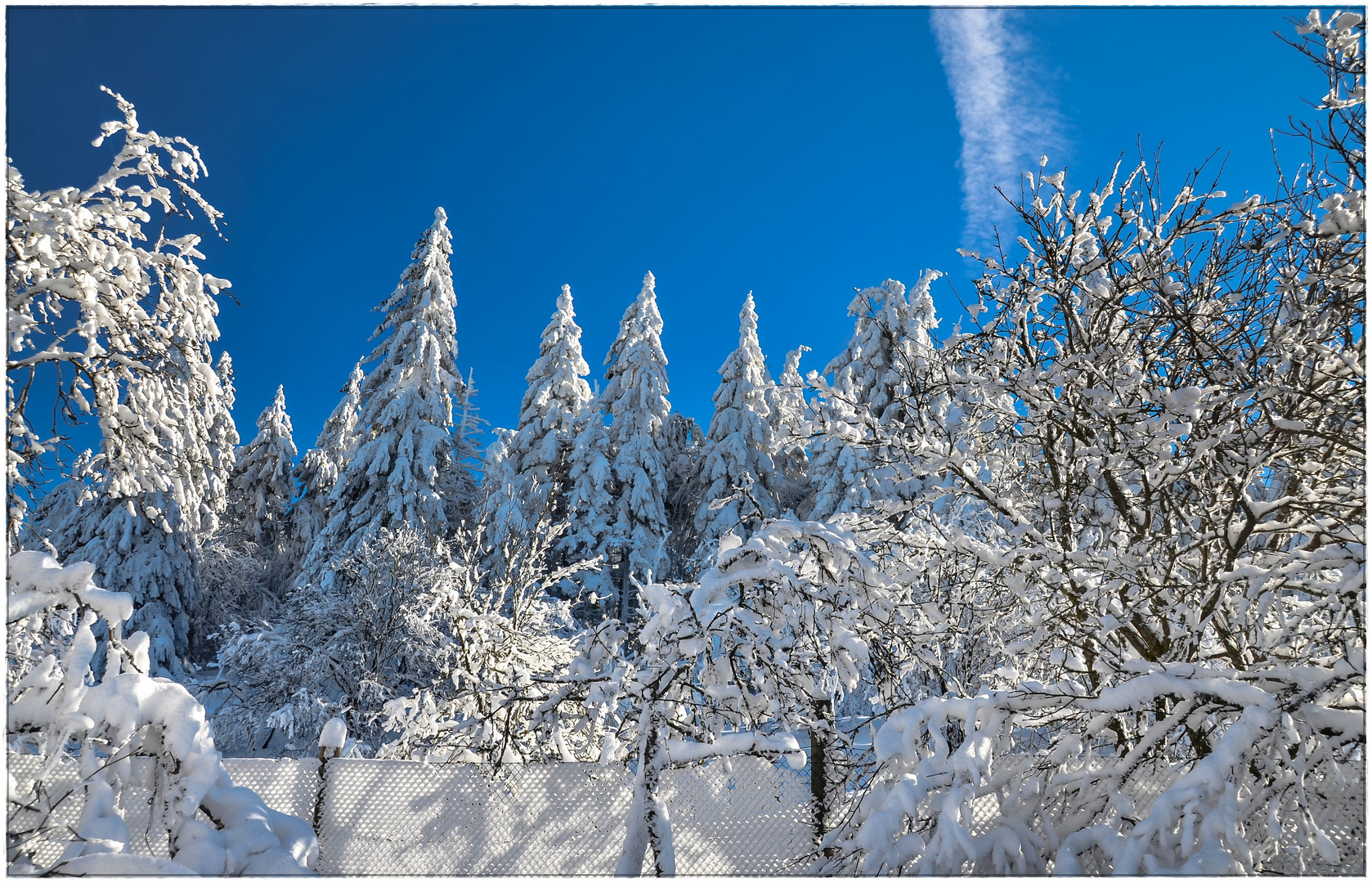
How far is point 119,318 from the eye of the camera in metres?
3.61

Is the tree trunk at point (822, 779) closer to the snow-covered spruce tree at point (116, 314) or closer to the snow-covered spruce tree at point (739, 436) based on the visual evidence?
the snow-covered spruce tree at point (116, 314)

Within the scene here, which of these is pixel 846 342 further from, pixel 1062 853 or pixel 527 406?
Answer: pixel 1062 853

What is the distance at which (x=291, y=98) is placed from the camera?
159 inches

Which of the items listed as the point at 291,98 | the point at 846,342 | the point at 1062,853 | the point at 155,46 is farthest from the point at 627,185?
the point at 846,342

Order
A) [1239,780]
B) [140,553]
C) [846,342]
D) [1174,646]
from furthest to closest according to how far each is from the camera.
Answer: [846,342]
[140,553]
[1174,646]
[1239,780]

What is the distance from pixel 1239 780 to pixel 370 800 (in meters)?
4.20

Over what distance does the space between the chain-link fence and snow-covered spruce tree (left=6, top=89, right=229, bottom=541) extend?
1940 millimetres

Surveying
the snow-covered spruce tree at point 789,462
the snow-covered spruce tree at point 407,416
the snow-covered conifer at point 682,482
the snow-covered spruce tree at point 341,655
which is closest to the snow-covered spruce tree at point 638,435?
the snow-covered conifer at point 682,482

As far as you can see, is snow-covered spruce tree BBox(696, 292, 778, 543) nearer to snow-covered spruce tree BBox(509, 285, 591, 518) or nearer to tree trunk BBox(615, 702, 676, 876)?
snow-covered spruce tree BBox(509, 285, 591, 518)

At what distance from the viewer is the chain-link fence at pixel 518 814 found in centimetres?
385

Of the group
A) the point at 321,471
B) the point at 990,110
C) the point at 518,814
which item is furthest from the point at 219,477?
the point at 990,110

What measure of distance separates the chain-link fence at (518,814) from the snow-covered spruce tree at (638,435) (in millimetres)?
13897

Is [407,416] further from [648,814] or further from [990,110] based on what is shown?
[990,110]

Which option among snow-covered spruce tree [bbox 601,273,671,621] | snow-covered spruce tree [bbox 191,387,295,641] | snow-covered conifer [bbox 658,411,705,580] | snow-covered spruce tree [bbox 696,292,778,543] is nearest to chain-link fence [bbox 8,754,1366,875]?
snow-covered spruce tree [bbox 601,273,671,621]
